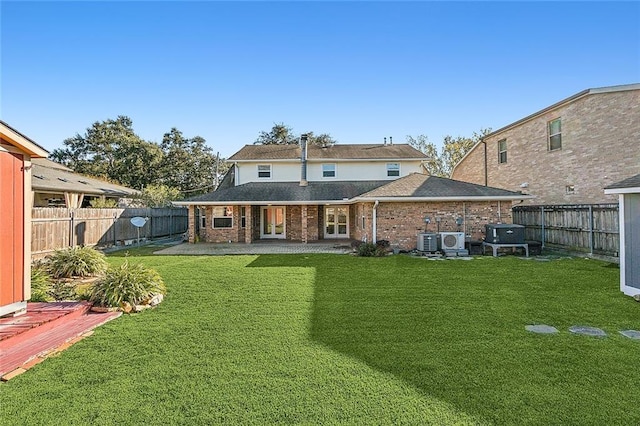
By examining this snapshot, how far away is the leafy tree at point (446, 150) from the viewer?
133ft

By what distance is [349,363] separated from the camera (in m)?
3.99

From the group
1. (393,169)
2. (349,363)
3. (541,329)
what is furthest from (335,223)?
(349,363)

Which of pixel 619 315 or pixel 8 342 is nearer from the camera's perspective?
pixel 8 342

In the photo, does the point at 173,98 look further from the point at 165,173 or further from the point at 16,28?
the point at 165,173

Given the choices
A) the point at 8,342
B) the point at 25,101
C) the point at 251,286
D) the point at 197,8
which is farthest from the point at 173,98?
the point at 8,342

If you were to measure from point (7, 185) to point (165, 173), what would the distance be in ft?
127

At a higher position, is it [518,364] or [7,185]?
[7,185]

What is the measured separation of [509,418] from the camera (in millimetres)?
2932

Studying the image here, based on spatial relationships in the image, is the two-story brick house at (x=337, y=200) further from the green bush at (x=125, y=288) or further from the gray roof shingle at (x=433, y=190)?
the green bush at (x=125, y=288)

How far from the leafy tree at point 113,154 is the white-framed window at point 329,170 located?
26.2m

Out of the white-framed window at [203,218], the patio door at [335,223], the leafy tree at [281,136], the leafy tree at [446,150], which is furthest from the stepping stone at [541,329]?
the leafy tree at [281,136]

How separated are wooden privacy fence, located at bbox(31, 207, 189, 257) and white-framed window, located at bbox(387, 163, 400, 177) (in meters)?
15.2

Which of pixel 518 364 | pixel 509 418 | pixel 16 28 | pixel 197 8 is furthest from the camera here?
pixel 197 8

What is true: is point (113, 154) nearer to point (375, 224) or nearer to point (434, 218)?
point (375, 224)
